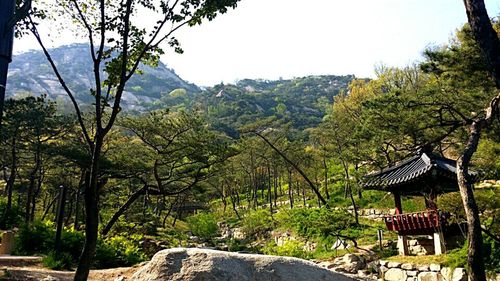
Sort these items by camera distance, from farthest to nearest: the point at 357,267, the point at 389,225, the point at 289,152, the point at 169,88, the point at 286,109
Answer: the point at 169,88 → the point at 286,109 → the point at 289,152 → the point at 357,267 → the point at 389,225

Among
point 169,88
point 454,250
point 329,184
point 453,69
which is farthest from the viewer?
point 169,88

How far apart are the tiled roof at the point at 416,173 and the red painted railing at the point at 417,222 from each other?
0.75m

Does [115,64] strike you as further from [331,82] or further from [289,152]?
[331,82]

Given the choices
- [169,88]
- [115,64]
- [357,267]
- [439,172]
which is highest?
[169,88]

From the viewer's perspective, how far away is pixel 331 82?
92375 mm

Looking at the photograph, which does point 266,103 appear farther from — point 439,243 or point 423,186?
point 439,243

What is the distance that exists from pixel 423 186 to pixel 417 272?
2.14m

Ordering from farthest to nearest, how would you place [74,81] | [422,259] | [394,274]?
[74,81], [394,274], [422,259]

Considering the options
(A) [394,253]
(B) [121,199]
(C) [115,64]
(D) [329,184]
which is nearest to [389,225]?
(A) [394,253]


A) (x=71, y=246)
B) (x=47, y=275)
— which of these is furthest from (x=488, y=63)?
(x=71, y=246)

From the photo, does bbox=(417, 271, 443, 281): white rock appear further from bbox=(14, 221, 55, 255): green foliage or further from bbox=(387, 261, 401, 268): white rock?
bbox=(14, 221, 55, 255): green foliage

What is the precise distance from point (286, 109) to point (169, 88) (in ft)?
205

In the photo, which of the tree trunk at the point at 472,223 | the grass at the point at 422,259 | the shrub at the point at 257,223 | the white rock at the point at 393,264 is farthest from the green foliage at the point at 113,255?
the shrub at the point at 257,223

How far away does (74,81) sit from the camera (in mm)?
122938
